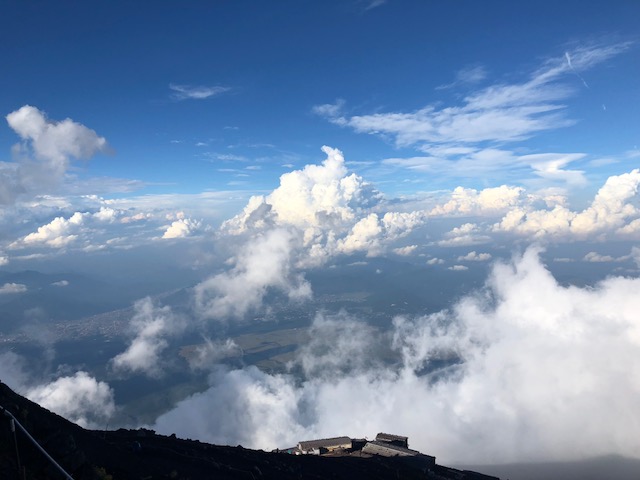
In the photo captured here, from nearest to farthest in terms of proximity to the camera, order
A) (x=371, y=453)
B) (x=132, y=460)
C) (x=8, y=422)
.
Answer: (x=8, y=422) < (x=132, y=460) < (x=371, y=453)

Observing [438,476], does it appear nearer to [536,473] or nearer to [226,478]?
[226,478]

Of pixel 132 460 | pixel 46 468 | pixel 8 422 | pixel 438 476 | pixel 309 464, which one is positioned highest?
pixel 8 422

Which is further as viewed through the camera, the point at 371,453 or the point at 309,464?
the point at 371,453

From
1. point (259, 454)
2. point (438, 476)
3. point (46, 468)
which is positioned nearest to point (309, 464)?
point (259, 454)

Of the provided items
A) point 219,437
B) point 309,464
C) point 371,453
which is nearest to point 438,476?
point 371,453

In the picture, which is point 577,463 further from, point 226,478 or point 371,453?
point 226,478

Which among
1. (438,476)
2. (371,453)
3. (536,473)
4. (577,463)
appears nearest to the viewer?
(438,476)

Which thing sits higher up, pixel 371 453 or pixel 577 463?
pixel 371 453
